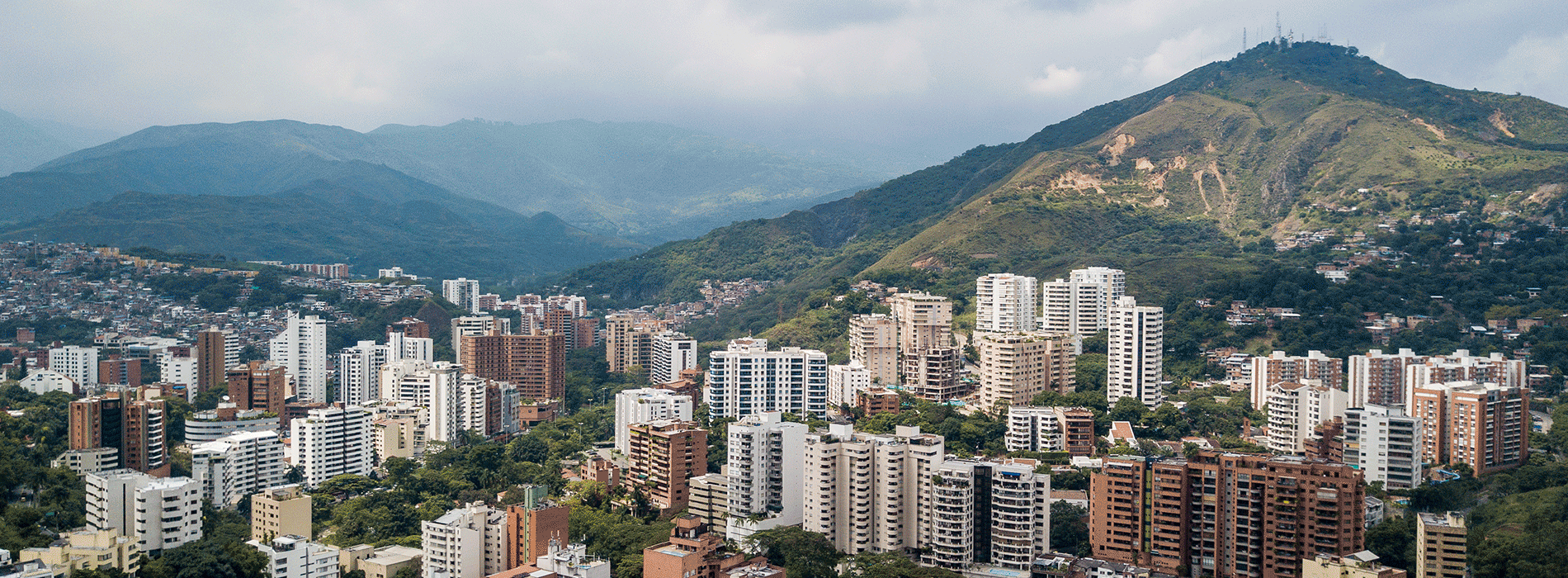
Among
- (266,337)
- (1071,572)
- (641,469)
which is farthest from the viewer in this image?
(266,337)

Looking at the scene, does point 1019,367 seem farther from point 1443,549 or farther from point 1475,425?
point 1443,549

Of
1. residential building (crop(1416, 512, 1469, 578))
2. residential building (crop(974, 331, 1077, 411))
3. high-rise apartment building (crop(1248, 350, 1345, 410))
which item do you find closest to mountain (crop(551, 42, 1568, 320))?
high-rise apartment building (crop(1248, 350, 1345, 410))

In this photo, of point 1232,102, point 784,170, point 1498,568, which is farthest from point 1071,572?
point 784,170

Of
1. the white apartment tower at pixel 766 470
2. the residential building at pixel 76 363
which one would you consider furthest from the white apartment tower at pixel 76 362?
the white apartment tower at pixel 766 470

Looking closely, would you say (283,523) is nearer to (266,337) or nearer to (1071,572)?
(1071,572)

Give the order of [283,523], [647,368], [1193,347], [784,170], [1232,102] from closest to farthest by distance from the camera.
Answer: [283,523] → [1193,347] → [647,368] → [1232,102] → [784,170]

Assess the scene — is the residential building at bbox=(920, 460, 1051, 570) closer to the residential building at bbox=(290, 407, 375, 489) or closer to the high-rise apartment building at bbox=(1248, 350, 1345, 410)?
the high-rise apartment building at bbox=(1248, 350, 1345, 410)

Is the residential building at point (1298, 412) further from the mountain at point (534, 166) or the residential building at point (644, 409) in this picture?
the mountain at point (534, 166)
